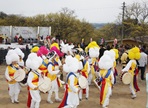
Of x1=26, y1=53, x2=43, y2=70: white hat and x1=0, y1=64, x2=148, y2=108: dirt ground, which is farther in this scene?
x1=0, y1=64, x2=148, y2=108: dirt ground

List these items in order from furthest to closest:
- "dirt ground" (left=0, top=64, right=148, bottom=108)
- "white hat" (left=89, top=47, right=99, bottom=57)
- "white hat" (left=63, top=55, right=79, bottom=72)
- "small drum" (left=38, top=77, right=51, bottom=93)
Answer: "white hat" (left=89, top=47, right=99, bottom=57), "dirt ground" (left=0, top=64, right=148, bottom=108), "small drum" (left=38, top=77, right=51, bottom=93), "white hat" (left=63, top=55, right=79, bottom=72)

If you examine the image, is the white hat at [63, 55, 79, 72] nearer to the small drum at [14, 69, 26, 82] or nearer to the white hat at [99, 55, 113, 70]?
the white hat at [99, 55, 113, 70]

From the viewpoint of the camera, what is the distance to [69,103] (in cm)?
823

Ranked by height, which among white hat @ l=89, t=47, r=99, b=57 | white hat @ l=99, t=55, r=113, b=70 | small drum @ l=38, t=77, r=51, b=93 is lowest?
small drum @ l=38, t=77, r=51, b=93

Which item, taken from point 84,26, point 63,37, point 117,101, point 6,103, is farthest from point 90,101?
point 84,26

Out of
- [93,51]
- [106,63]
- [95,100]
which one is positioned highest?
[93,51]

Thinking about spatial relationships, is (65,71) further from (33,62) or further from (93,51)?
(93,51)

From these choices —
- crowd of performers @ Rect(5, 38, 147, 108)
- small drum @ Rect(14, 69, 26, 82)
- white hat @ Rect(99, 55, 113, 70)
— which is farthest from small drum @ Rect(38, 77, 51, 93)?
white hat @ Rect(99, 55, 113, 70)

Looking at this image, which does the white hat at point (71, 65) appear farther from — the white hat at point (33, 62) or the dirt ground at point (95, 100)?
the dirt ground at point (95, 100)

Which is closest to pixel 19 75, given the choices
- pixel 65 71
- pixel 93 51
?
pixel 65 71

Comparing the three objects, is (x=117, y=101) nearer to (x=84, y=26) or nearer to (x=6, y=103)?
(x=6, y=103)

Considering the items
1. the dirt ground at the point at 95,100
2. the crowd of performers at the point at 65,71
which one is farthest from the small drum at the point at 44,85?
the dirt ground at the point at 95,100

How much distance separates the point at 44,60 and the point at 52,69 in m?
0.41

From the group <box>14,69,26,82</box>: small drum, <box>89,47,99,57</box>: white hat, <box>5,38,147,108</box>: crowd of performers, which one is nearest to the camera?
<box>5,38,147,108</box>: crowd of performers
